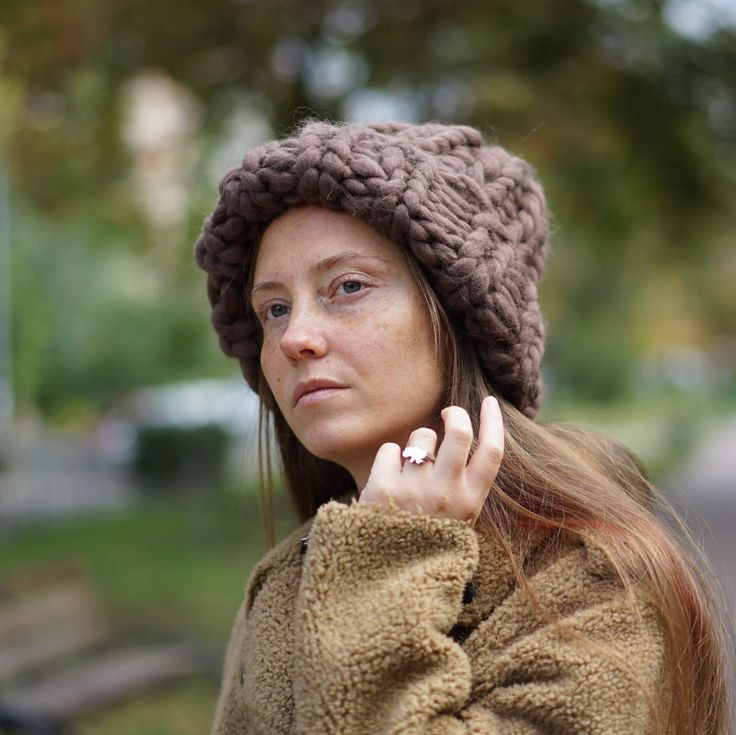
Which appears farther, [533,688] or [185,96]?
[185,96]

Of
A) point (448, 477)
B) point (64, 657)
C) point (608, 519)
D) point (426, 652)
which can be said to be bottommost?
point (64, 657)

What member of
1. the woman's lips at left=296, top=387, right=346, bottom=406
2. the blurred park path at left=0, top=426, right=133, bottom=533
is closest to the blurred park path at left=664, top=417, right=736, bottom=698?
the woman's lips at left=296, top=387, right=346, bottom=406

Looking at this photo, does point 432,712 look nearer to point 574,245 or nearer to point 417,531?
point 417,531

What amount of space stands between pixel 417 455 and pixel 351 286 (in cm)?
40

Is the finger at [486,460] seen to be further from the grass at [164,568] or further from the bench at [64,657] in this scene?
the bench at [64,657]

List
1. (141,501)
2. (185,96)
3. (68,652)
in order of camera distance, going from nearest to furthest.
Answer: (68,652)
(185,96)
(141,501)

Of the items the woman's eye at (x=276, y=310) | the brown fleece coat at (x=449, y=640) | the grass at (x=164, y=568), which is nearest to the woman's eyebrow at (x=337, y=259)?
the woman's eye at (x=276, y=310)

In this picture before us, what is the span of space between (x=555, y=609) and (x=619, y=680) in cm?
18

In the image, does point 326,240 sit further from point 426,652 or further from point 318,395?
point 426,652

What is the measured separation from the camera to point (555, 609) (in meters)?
1.83

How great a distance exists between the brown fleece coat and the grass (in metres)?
2.41

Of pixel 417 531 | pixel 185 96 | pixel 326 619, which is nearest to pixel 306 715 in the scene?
pixel 326 619

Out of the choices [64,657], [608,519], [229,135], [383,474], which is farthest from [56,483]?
[608,519]

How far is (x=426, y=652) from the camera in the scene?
171cm
